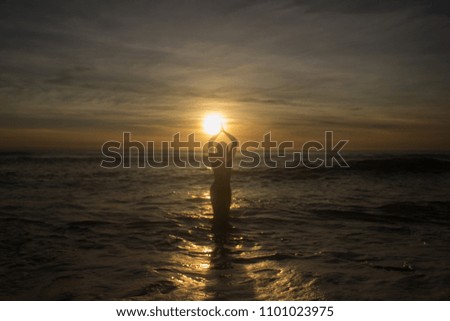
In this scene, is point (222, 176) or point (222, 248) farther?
point (222, 176)

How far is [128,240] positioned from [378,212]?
8.37 metres

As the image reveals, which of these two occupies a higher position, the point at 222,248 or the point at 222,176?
the point at 222,176

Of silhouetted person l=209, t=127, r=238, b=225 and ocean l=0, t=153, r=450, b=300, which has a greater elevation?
silhouetted person l=209, t=127, r=238, b=225

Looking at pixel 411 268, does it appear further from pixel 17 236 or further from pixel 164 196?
pixel 164 196

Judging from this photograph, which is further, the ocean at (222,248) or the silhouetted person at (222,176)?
the silhouetted person at (222,176)

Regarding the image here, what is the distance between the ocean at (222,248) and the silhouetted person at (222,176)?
0.55m

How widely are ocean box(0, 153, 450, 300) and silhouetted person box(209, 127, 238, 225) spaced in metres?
0.55

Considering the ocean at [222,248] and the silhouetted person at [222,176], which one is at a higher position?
the silhouetted person at [222,176]

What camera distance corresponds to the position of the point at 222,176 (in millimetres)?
10422

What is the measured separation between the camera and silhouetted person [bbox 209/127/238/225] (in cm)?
1009

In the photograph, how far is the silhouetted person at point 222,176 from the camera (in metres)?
10.1

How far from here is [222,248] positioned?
846 cm

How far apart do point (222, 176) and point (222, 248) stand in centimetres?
248

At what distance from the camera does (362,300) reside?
5664 millimetres
